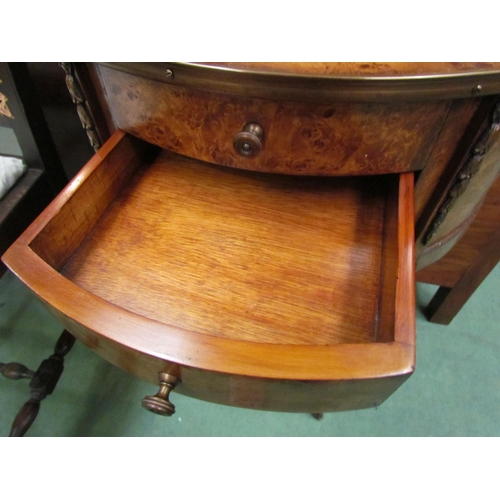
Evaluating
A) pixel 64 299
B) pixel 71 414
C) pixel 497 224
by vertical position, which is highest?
pixel 64 299

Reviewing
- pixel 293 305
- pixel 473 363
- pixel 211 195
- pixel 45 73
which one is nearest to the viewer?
pixel 293 305

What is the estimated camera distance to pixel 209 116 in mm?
402

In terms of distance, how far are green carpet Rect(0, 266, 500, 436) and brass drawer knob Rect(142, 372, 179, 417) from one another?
0.49 metres

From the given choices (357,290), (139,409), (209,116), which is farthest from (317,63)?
(139,409)

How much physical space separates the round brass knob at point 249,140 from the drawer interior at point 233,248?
0.44 feet

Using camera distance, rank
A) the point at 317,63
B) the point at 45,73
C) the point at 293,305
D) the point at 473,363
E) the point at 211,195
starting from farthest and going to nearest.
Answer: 1. the point at 473,363
2. the point at 45,73
3. the point at 211,195
4. the point at 293,305
5. the point at 317,63

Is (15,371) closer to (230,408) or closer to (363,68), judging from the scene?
(230,408)

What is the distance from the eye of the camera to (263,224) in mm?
528

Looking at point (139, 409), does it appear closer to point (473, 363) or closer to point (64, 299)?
point (64, 299)

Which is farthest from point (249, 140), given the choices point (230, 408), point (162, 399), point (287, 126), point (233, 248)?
point (230, 408)

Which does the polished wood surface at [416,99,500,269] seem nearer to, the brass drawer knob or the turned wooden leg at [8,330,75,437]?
the brass drawer knob

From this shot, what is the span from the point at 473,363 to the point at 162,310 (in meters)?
0.77

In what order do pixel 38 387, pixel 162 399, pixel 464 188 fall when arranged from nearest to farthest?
pixel 162 399, pixel 464 188, pixel 38 387

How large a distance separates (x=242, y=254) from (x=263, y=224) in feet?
0.20
